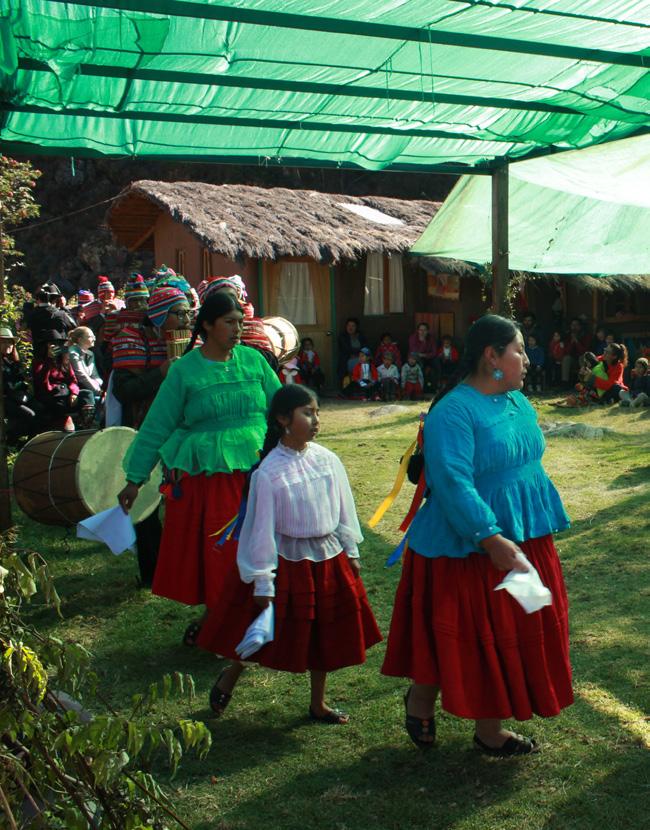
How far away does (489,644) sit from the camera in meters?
3.41

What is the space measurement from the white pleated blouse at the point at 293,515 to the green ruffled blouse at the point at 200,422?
2.49ft

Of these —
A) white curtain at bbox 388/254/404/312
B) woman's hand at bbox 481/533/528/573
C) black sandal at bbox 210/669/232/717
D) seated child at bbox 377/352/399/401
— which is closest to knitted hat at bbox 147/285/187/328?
black sandal at bbox 210/669/232/717

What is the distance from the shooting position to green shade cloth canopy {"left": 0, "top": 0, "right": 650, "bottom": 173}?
495 cm

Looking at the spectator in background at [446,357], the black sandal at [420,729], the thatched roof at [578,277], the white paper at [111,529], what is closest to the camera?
the black sandal at [420,729]

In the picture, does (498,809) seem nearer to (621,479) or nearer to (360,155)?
(360,155)

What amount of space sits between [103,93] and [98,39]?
0.98 meters

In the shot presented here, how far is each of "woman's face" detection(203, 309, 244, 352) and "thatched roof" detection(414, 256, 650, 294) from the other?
37.8ft

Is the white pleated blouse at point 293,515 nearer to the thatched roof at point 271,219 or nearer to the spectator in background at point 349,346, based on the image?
the thatched roof at point 271,219

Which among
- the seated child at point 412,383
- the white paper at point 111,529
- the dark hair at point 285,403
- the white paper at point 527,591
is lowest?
the seated child at point 412,383

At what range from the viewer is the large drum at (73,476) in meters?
6.33

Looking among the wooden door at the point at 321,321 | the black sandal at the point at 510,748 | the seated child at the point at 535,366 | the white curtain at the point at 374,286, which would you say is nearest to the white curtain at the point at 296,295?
the wooden door at the point at 321,321

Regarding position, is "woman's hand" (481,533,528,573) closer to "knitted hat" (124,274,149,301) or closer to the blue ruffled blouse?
the blue ruffled blouse

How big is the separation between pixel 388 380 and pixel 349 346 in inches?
61.4

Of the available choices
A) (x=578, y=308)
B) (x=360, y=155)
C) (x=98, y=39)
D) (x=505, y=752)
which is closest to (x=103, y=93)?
(x=98, y=39)
